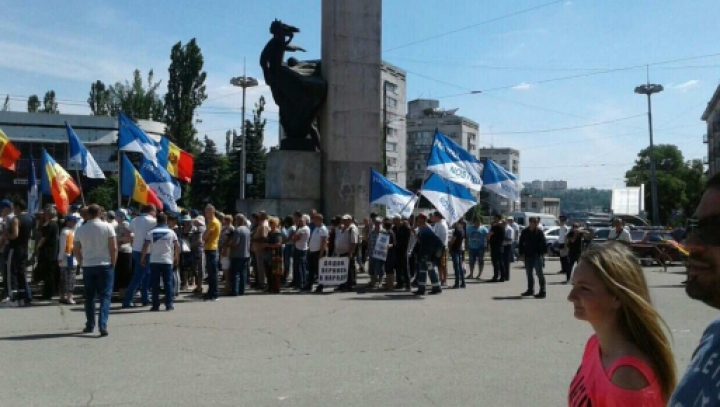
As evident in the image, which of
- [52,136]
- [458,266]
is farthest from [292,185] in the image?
[52,136]

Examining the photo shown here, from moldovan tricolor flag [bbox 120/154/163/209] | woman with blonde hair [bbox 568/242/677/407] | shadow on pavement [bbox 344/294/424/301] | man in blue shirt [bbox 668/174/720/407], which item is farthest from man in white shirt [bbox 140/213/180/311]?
man in blue shirt [bbox 668/174/720/407]

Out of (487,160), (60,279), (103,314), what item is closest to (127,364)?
(103,314)

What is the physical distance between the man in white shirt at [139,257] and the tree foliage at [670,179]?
65266 mm

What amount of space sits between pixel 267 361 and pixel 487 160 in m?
12.2

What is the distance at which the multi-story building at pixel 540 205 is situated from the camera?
155 m

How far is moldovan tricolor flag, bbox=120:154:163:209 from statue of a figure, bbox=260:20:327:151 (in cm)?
432

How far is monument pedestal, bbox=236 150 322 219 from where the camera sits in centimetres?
1995

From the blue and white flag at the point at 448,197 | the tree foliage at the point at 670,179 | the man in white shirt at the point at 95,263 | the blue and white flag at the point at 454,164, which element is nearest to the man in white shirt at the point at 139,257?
the man in white shirt at the point at 95,263

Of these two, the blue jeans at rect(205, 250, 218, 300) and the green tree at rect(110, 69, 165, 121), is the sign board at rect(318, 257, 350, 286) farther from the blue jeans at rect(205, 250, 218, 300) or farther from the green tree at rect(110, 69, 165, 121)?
the green tree at rect(110, 69, 165, 121)

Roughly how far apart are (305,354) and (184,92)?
5089cm

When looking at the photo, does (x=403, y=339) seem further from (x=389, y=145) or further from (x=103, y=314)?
(x=389, y=145)

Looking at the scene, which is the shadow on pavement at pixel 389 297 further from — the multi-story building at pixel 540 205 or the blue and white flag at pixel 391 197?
the multi-story building at pixel 540 205

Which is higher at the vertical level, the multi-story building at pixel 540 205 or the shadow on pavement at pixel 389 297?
the multi-story building at pixel 540 205

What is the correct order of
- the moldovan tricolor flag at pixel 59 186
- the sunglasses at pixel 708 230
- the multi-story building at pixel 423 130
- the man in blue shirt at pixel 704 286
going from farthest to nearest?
the multi-story building at pixel 423 130, the moldovan tricolor flag at pixel 59 186, the sunglasses at pixel 708 230, the man in blue shirt at pixel 704 286
